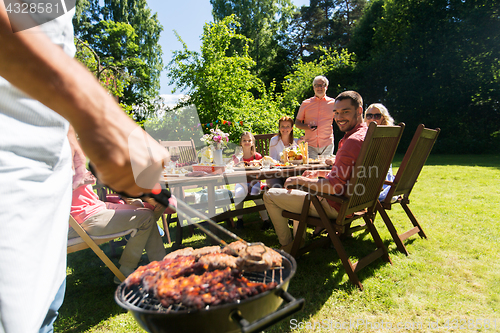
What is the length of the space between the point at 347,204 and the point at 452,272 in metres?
1.29

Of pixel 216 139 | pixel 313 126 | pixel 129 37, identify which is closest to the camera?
pixel 216 139

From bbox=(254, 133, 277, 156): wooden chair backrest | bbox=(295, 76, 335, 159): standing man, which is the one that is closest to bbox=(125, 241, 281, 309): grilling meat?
bbox=(295, 76, 335, 159): standing man

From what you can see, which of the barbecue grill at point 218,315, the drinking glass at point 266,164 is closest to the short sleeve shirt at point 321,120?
the drinking glass at point 266,164

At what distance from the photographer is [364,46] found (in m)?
19.7

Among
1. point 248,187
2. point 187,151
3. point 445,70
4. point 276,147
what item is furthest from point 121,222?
point 445,70

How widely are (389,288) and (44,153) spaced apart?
2661mm

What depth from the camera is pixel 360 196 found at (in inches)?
103

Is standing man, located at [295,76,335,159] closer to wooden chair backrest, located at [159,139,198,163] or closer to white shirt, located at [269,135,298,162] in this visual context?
white shirt, located at [269,135,298,162]

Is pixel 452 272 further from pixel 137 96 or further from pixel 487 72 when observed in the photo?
pixel 137 96

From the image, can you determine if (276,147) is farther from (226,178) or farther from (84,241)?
(84,241)

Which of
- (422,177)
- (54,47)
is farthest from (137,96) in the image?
(54,47)

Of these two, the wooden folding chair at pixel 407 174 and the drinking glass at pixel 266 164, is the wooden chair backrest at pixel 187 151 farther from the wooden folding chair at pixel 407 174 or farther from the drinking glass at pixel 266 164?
the wooden folding chair at pixel 407 174

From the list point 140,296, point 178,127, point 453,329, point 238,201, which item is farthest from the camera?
point 178,127

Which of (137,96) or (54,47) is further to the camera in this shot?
(137,96)
